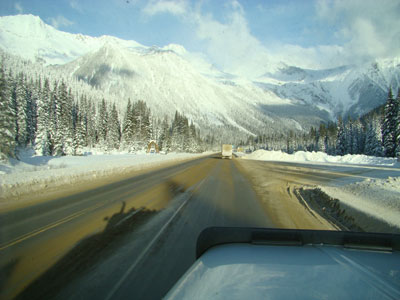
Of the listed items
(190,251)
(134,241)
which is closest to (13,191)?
(134,241)

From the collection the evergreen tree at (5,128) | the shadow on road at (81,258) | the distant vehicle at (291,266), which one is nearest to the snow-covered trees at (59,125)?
the evergreen tree at (5,128)

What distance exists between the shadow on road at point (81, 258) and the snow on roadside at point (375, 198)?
21.1 ft

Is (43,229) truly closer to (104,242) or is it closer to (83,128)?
(104,242)

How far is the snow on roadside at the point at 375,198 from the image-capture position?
595 centimetres

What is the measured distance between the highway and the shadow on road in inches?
0.5

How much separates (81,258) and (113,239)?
0.80 metres

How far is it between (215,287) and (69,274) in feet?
8.28

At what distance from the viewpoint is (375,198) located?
24.1 ft

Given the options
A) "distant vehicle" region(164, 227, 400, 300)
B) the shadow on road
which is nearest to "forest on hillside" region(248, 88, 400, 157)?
"distant vehicle" region(164, 227, 400, 300)

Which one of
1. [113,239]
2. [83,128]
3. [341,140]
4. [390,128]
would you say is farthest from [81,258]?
[341,140]

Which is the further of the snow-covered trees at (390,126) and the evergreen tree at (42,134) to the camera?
the snow-covered trees at (390,126)

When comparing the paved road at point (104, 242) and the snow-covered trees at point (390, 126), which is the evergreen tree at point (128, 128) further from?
the snow-covered trees at point (390, 126)

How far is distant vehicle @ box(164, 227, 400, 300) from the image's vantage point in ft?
5.46

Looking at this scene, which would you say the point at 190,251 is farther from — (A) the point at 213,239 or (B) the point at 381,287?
(B) the point at 381,287
